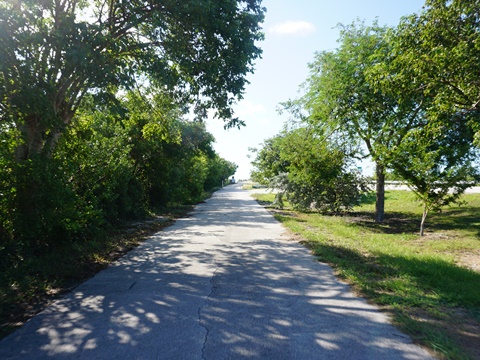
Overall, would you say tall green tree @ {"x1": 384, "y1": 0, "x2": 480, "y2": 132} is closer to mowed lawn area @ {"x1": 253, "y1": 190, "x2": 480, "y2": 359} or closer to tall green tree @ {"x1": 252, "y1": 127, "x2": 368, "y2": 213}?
mowed lawn area @ {"x1": 253, "y1": 190, "x2": 480, "y2": 359}

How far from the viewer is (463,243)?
10.3 meters

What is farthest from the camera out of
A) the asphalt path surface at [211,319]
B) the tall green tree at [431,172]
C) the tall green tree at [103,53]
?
the tall green tree at [431,172]

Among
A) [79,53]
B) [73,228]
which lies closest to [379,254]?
[73,228]

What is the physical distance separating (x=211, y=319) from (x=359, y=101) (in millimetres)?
13489

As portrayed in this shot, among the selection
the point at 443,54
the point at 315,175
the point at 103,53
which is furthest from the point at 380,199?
the point at 103,53

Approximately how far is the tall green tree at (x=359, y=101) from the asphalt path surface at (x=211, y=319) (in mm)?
9693

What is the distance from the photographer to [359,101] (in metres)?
14.6

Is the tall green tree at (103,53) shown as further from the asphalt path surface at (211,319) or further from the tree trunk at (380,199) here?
the tree trunk at (380,199)

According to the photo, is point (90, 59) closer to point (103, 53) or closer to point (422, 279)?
point (103, 53)

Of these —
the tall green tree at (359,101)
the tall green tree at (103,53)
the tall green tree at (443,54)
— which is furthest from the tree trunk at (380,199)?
the tall green tree at (103,53)

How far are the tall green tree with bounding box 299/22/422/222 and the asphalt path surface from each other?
969cm

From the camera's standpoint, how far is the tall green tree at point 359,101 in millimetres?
13688

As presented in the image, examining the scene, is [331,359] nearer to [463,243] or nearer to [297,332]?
[297,332]

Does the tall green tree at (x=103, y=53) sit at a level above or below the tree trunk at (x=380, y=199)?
above
